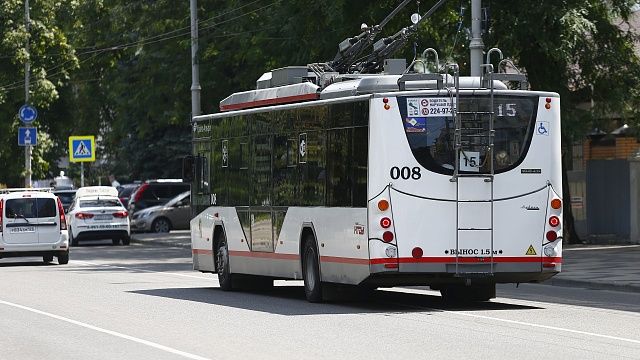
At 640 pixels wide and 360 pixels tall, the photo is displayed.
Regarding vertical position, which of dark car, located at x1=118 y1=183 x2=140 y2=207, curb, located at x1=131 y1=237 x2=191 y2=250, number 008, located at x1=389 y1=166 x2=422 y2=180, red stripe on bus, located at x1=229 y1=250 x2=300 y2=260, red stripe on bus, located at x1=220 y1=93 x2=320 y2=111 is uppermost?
red stripe on bus, located at x1=220 y1=93 x2=320 y2=111

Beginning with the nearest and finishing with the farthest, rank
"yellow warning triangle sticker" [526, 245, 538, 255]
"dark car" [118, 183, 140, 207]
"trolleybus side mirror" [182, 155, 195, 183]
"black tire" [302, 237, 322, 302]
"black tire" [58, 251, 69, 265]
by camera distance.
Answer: "yellow warning triangle sticker" [526, 245, 538, 255] → "black tire" [302, 237, 322, 302] → "trolleybus side mirror" [182, 155, 195, 183] → "black tire" [58, 251, 69, 265] → "dark car" [118, 183, 140, 207]

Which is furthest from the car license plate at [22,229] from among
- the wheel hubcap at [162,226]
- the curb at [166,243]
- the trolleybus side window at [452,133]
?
the wheel hubcap at [162,226]

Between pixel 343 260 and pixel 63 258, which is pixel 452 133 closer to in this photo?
pixel 343 260

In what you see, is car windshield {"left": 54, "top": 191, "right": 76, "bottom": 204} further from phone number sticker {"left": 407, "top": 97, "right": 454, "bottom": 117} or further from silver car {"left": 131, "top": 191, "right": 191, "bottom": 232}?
phone number sticker {"left": 407, "top": 97, "right": 454, "bottom": 117}

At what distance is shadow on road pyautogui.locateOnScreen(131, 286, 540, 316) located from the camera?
20.2 metres

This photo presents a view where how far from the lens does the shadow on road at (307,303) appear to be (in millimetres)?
20188

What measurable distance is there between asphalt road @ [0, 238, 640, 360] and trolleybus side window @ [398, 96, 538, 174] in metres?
1.82

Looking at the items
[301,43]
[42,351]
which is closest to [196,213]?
[42,351]

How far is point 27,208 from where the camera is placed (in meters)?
36.7

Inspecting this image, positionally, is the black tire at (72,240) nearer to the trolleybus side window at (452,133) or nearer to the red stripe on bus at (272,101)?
the red stripe on bus at (272,101)

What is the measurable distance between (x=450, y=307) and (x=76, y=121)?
51.2 metres

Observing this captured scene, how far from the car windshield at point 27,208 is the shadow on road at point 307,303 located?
11.7 m

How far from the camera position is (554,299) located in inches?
888

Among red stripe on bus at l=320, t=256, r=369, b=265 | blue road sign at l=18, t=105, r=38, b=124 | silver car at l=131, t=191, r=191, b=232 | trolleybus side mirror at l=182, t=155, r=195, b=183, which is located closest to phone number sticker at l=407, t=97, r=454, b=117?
red stripe on bus at l=320, t=256, r=369, b=265
